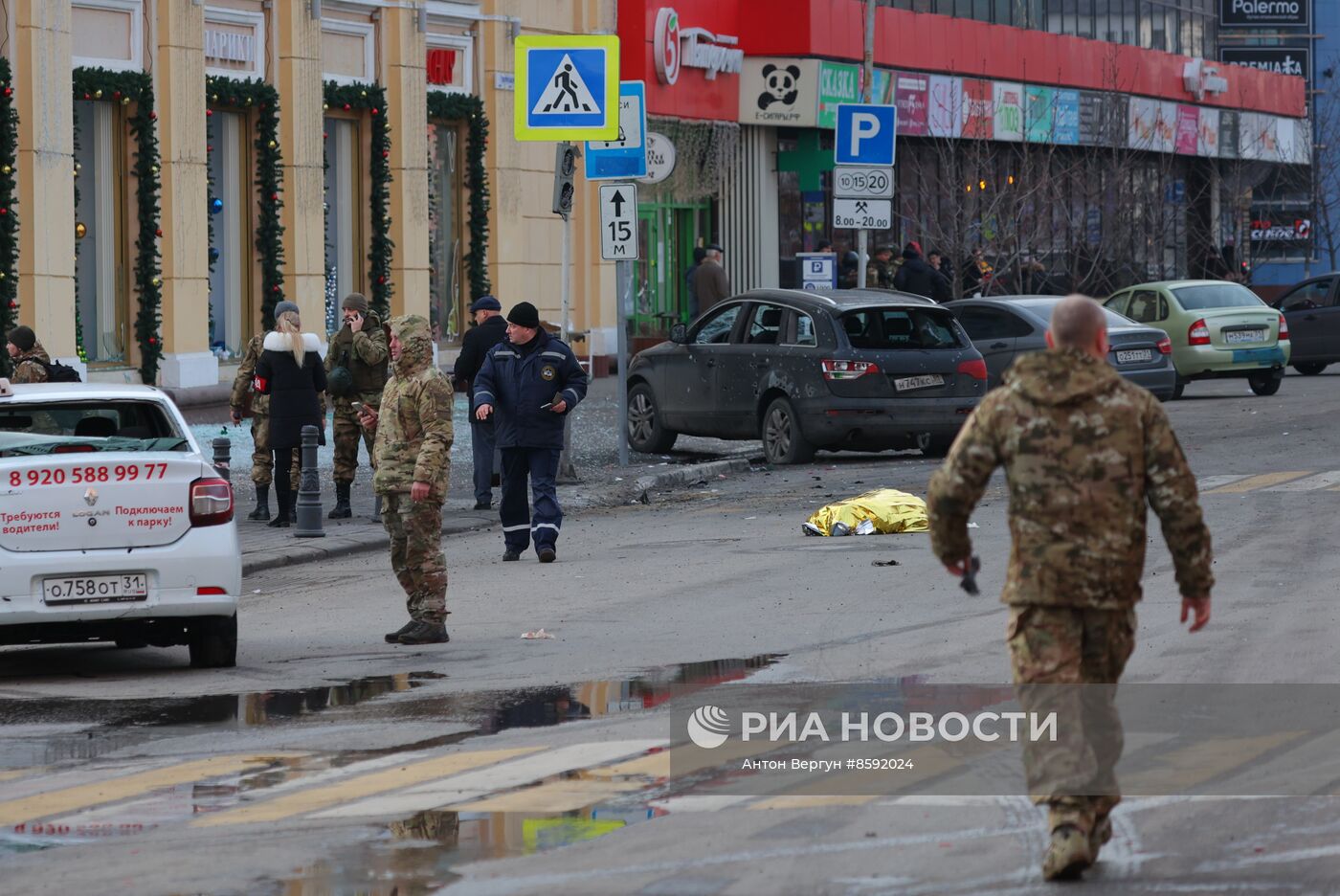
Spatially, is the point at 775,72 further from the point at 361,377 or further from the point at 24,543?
the point at 24,543

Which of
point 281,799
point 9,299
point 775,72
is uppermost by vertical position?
point 775,72

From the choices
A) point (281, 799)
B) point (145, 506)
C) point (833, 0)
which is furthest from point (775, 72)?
point (281, 799)

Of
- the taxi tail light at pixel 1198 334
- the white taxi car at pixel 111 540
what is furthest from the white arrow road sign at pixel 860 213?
the white taxi car at pixel 111 540

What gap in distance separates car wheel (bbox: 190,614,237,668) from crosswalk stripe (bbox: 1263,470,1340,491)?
9.58 metres

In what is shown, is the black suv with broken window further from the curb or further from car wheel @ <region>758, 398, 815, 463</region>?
the curb

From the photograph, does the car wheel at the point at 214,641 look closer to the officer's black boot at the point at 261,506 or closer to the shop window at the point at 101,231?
the officer's black boot at the point at 261,506

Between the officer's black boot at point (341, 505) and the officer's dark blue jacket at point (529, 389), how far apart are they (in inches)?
125

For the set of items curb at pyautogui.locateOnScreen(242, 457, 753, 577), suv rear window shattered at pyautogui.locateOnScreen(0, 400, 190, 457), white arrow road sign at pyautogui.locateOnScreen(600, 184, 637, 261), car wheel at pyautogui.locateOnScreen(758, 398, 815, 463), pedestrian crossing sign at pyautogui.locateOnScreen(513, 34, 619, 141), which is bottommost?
curb at pyautogui.locateOnScreen(242, 457, 753, 577)

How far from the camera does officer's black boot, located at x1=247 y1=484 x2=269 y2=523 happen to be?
1861 centimetres

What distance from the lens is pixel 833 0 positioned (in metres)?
41.0

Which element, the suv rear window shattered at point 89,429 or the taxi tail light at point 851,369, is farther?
the taxi tail light at point 851,369

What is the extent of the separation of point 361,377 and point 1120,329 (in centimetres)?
1161

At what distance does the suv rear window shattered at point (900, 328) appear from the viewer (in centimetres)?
2175

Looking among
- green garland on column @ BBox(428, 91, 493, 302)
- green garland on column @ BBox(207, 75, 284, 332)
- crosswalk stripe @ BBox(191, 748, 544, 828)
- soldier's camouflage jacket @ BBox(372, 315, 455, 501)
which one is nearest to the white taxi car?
soldier's camouflage jacket @ BBox(372, 315, 455, 501)
